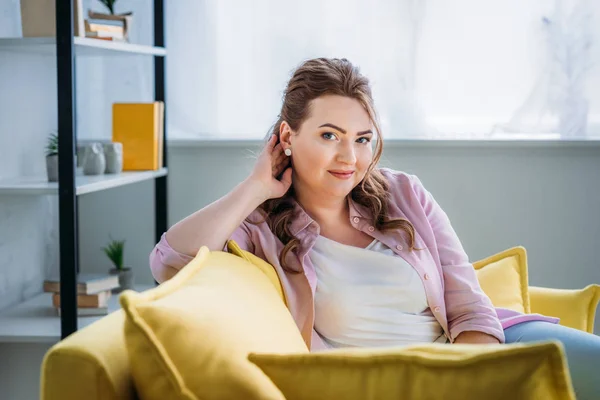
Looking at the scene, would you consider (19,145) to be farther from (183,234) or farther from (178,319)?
(178,319)

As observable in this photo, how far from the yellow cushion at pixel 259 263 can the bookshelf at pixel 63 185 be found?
2.62 feet

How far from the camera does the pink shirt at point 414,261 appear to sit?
1.65m

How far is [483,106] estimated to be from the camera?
301 cm

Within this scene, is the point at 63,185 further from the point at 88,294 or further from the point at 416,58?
the point at 416,58

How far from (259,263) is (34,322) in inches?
46.6

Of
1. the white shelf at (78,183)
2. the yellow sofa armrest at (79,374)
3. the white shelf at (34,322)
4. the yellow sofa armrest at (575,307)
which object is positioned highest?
the white shelf at (78,183)

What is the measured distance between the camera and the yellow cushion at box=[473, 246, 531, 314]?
1.92 m

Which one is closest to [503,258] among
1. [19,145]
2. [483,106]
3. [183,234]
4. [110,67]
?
[183,234]

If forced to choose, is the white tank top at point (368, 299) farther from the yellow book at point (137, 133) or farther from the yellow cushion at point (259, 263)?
the yellow book at point (137, 133)

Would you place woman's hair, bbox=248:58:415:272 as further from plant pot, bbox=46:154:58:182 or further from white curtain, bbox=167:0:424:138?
white curtain, bbox=167:0:424:138

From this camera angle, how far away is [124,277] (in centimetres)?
296

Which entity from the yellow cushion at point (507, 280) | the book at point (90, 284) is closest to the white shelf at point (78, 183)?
the book at point (90, 284)

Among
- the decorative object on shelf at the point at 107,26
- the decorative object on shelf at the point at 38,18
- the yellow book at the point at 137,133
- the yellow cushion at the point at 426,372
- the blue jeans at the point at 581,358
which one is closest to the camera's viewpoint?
the yellow cushion at the point at 426,372

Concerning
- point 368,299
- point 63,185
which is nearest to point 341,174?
point 368,299
